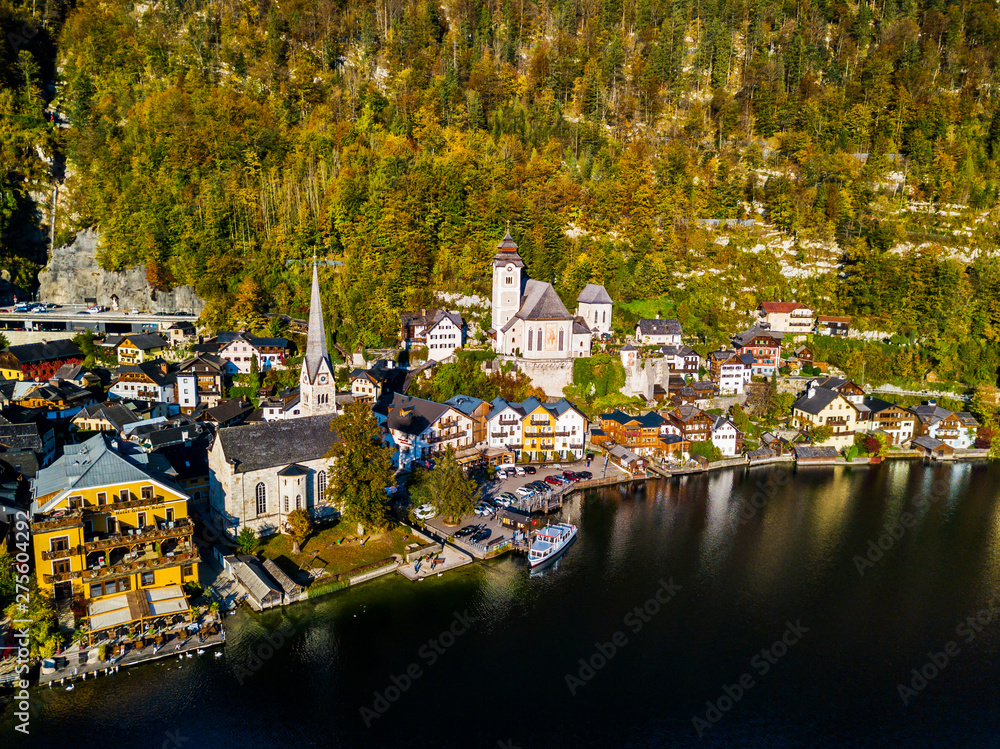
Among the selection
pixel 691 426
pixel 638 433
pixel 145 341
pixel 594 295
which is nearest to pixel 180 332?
pixel 145 341

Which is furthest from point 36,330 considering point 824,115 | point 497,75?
point 824,115

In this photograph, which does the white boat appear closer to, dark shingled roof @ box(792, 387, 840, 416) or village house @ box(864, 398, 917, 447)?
dark shingled roof @ box(792, 387, 840, 416)

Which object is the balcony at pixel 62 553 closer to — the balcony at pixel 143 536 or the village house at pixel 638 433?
the balcony at pixel 143 536

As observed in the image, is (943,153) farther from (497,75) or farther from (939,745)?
(939,745)

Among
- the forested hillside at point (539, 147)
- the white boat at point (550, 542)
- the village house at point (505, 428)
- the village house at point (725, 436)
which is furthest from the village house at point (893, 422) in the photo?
the white boat at point (550, 542)

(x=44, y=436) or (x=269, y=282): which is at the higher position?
(x=269, y=282)

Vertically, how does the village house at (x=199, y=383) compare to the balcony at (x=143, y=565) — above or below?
above

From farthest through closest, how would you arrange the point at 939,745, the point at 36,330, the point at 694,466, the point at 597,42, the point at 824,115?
the point at 597,42 → the point at 824,115 → the point at 36,330 → the point at 694,466 → the point at 939,745
